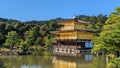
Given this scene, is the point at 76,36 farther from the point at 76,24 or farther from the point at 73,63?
the point at 73,63

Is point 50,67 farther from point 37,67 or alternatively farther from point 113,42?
point 113,42

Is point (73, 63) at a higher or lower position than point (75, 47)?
lower

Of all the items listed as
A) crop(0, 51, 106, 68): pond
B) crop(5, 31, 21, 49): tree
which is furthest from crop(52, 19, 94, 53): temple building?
crop(0, 51, 106, 68): pond

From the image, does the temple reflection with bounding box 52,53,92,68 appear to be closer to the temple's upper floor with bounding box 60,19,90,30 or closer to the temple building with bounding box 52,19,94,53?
the temple building with bounding box 52,19,94,53

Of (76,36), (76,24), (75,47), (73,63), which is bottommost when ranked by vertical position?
(73,63)

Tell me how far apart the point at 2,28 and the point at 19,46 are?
18.5m

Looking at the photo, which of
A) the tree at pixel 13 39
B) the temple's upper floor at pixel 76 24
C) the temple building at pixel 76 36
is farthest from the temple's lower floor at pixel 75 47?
the tree at pixel 13 39

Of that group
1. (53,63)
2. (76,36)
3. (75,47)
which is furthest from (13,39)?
(53,63)

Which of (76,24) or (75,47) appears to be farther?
(76,24)

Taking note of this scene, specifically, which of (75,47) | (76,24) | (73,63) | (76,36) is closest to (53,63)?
(73,63)

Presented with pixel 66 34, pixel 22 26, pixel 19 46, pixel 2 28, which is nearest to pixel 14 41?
pixel 19 46

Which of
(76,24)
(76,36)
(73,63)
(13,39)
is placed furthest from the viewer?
(76,24)

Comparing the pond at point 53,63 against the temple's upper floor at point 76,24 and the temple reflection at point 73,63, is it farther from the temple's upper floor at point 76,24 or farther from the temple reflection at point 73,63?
the temple's upper floor at point 76,24

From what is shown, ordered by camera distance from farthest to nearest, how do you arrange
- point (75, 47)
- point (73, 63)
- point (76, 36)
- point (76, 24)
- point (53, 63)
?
point (76, 24)
point (76, 36)
point (75, 47)
point (73, 63)
point (53, 63)
